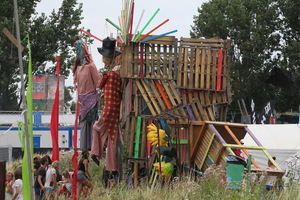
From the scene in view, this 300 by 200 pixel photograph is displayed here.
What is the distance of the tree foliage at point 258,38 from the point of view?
33094mm

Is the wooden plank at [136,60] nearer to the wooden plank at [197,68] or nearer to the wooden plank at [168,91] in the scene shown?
the wooden plank at [168,91]

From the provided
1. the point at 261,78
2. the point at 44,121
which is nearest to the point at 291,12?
the point at 261,78

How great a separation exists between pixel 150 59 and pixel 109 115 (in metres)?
1.55

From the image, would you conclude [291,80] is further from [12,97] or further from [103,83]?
[12,97]

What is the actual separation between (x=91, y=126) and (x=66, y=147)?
39.8 ft

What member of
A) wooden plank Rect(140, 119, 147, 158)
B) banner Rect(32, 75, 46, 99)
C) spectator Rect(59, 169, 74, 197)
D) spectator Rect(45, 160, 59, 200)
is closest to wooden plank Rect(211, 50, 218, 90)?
wooden plank Rect(140, 119, 147, 158)

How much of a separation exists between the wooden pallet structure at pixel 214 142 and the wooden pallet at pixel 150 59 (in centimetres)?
176

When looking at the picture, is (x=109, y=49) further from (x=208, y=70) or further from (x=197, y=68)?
(x=208, y=70)

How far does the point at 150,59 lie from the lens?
11.3 metres

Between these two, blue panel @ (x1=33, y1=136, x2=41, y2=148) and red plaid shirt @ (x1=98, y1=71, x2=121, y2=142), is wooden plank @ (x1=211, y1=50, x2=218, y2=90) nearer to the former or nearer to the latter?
red plaid shirt @ (x1=98, y1=71, x2=121, y2=142)

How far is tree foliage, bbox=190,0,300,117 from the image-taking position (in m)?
33.1

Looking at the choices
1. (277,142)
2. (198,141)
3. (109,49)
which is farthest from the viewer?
(277,142)

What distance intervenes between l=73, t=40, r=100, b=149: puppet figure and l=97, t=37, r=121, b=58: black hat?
2.57 ft

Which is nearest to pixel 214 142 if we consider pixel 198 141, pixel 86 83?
pixel 198 141
